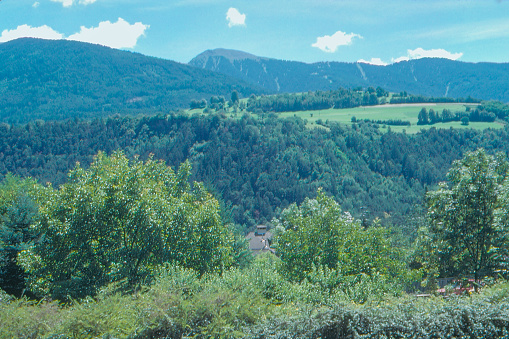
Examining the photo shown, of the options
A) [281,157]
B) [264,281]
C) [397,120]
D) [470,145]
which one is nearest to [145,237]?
[264,281]

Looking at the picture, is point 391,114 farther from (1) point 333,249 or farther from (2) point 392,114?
(1) point 333,249

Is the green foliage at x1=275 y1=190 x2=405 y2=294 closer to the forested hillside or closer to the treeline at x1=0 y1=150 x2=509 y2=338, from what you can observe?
the treeline at x1=0 y1=150 x2=509 y2=338

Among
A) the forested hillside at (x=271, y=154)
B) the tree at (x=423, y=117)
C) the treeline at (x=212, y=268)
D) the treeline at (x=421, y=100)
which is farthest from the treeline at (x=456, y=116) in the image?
the treeline at (x=212, y=268)

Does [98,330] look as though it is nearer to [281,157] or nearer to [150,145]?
[281,157]

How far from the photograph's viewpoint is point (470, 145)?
120625 mm

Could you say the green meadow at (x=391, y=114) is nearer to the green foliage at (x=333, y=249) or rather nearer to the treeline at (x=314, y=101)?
the treeline at (x=314, y=101)

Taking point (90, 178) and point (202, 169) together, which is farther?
point (202, 169)

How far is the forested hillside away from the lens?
117m

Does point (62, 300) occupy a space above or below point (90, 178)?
below

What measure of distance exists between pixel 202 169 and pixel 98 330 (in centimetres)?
12382

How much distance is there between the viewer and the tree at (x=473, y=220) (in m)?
13.6

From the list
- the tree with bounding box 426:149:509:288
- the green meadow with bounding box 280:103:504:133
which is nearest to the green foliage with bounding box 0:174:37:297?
the tree with bounding box 426:149:509:288

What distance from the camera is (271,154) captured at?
433 ft

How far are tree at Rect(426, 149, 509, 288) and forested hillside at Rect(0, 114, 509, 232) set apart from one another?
9409 cm
